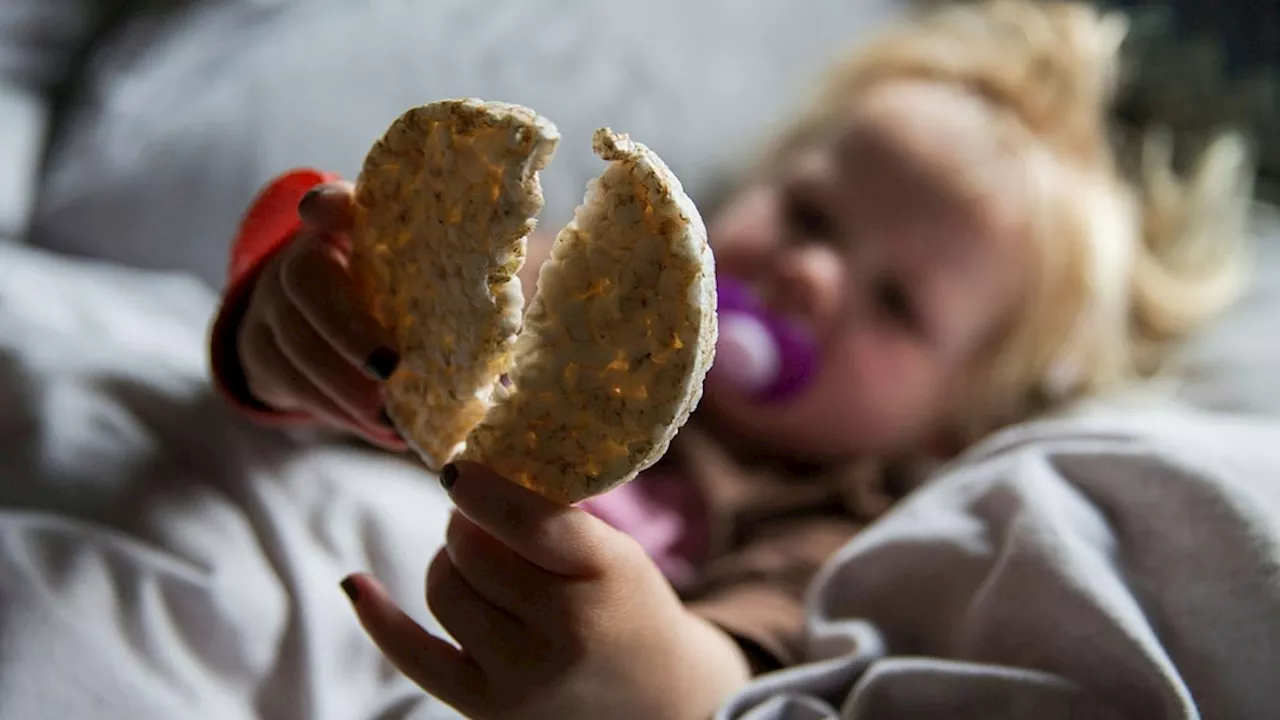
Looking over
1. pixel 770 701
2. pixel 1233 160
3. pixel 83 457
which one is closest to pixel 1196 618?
pixel 770 701

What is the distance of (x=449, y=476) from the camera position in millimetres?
404

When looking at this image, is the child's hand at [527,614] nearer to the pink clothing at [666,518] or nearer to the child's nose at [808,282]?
the pink clothing at [666,518]

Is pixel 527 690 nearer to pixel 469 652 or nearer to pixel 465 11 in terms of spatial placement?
pixel 469 652

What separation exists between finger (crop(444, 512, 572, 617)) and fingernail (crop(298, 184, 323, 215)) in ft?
0.52

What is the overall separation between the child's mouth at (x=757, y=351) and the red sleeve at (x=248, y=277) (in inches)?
12.1

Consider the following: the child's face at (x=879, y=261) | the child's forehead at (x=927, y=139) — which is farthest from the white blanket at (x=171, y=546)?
the child's forehead at (x=927, y=139)

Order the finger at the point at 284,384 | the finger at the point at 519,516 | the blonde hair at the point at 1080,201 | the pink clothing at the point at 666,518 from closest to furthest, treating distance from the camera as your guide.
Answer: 1. the finger at the point at 519,516
2. the finger at the point at 284,384
3. the pink clothing at the point at 666,518
4. the blonde hair at the point at 1080,201

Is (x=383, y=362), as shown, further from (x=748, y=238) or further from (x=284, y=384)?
(x=748, y=238)

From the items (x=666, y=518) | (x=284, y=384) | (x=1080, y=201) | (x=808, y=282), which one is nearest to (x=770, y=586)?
(x=666, y=518)

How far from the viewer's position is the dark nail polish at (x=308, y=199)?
0.47m

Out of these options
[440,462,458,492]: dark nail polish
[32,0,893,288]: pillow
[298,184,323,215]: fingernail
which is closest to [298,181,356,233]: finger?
[298,184,323,215]: fingernail

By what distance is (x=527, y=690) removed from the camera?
1.42 ft

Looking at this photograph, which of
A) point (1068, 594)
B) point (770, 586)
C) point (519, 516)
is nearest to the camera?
point (519, 516)

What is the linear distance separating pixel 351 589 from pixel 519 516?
0.35 ft
